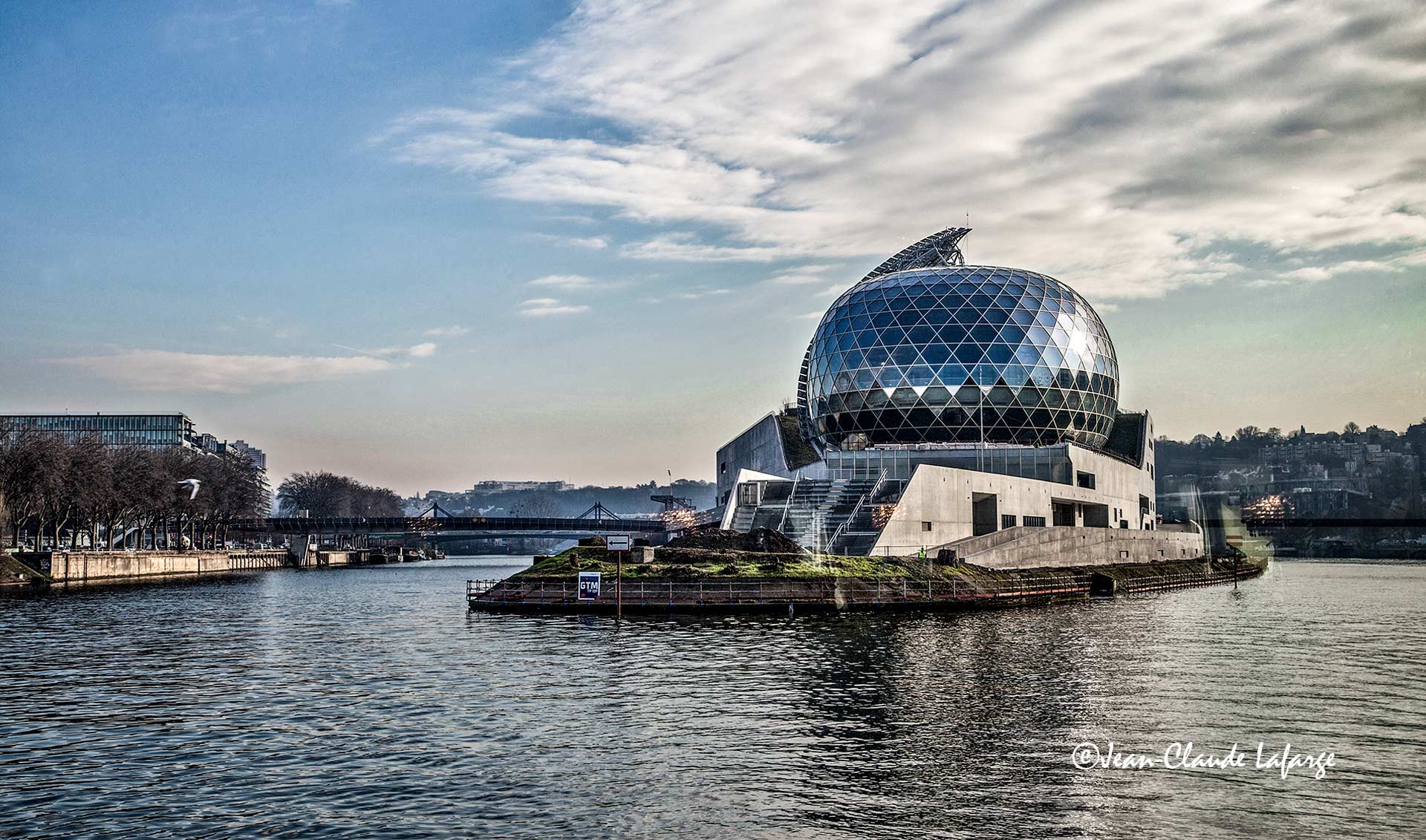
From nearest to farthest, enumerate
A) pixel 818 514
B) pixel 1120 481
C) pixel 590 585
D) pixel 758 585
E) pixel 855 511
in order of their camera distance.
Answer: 1. pixel 590 585
2. pixel 758 585
3. pixel 855 511
4. pixel 818 514
5. pixel 1120 481

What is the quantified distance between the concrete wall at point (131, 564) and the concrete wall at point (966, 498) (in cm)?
8228

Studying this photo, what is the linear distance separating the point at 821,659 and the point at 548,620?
2425 centimetres

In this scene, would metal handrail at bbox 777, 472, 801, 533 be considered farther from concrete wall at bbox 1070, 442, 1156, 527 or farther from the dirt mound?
concrete wall at bbox 1070, 442, 1156, 527

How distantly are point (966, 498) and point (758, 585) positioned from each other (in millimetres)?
37054

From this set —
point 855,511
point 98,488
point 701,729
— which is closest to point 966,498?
point 855,511

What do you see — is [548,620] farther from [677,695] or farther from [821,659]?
[677,695]

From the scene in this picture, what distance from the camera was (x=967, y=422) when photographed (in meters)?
127

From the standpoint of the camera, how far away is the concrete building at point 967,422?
110375mm

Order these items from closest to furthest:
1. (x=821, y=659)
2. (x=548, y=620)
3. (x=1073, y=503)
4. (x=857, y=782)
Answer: (x=857, y=782) < (x=821, y=659) < (x=548, y=620) < (x=1073, y=503)

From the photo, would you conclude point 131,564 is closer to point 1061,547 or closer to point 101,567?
point 101,567

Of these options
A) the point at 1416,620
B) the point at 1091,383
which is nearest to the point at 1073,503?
the point at 1091,383

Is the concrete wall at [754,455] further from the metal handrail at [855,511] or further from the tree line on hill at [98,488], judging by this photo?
the tree line on hill at [98,488]

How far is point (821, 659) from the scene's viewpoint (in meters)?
49.4

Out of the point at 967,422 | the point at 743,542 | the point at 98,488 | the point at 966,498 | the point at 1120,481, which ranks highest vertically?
the point at 967,422
